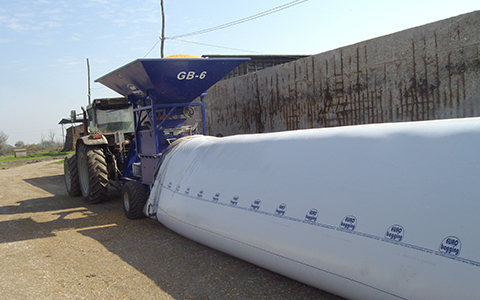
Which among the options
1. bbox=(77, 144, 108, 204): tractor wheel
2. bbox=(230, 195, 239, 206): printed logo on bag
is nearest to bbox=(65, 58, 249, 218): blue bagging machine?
bbox=(77, 144, 108, 204): tractor wheel

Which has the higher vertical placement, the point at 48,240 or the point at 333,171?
the point at 333,171

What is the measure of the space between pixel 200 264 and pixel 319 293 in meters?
1.53

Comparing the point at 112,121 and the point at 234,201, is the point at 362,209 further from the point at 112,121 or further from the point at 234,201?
the point at 112,121

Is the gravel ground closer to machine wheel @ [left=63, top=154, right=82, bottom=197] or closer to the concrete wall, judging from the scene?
machine wheel @ [left=63, top=154, right=82, bottom=197]

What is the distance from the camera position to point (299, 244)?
3293 millimetres

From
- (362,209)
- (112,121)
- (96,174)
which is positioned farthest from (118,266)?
(112,121)

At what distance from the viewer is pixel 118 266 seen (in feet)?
14.7

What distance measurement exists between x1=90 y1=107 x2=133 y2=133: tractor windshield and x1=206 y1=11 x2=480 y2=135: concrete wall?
13.6ft

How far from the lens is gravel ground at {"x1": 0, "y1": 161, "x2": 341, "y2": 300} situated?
368cm

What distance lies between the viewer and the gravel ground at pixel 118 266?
12.1 ft

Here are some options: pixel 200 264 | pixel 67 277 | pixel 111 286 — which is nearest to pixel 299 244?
pixel 200 264

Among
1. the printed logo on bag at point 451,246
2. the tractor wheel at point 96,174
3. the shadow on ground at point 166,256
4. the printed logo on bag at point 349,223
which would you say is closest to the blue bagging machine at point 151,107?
the tractor wheel at point 96,174

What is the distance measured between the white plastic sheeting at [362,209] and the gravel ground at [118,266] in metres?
0.24

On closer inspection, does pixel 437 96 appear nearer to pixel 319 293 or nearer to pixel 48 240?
pixel 319 293
